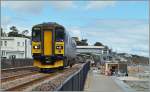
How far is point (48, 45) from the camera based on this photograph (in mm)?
33625

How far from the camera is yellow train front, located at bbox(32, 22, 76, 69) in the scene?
1319 inches

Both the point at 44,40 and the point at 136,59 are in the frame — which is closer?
the point at 44,40

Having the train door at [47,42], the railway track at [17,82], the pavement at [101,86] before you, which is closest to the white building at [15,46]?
the pavement at [101,86]

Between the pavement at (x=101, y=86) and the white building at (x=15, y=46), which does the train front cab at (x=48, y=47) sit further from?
the white building at (x=15, y=46)

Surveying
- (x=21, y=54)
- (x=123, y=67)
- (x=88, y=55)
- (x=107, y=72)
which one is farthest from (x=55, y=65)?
(x=88, y=55)

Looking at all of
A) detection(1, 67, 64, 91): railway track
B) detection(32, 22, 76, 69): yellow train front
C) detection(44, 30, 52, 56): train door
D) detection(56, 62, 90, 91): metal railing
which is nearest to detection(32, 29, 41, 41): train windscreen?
detection(32, 22, 76, 69): yellow train front

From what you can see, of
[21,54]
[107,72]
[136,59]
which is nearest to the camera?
[107,72]

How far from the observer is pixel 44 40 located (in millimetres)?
33656

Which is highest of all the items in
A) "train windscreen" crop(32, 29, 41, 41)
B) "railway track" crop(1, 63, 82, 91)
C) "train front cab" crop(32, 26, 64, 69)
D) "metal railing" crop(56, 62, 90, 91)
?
"train windscreen" crop(32, 29, 41, 41)

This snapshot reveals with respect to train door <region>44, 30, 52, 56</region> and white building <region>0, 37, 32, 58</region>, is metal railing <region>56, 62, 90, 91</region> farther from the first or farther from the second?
white building <region>0, 37, 32, 58</region>

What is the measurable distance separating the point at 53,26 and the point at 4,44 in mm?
63094

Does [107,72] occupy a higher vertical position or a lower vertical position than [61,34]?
lower

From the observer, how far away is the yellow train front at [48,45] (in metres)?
33.5

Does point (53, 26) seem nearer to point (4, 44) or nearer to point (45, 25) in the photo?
point (45, 25)
